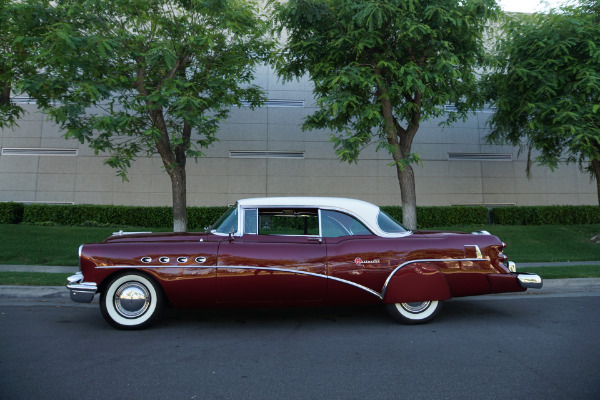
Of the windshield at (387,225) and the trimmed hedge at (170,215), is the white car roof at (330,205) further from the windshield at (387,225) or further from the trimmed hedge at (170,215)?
the trimmed hedge at (170,215)

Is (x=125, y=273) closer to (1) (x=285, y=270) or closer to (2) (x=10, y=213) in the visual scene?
(1) (x=285, y=270)

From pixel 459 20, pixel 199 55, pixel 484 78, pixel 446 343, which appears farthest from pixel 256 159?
pixel 446 343

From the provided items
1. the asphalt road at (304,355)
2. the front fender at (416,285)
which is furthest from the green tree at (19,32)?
the front fender at (416,285)

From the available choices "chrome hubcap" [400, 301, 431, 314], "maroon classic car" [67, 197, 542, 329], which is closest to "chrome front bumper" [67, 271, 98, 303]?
"maroon classic car" [67, 197, 542, 329]

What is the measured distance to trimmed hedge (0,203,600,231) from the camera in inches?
569

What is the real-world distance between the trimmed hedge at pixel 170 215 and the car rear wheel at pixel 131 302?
9.66 m

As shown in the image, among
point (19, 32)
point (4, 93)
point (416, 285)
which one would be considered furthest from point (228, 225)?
point (4, 93)

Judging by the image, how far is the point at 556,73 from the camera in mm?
10539

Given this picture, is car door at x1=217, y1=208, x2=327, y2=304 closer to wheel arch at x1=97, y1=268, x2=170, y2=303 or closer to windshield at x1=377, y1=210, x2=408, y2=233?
wheel arch at x1=97, y1=268, x2=170, y2=303

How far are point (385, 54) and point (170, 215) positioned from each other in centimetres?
945

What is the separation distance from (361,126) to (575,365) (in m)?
6.99

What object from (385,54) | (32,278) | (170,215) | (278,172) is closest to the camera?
(32,278)

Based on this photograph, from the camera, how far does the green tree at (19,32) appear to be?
26.8 ft

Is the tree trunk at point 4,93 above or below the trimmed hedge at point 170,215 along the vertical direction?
above
